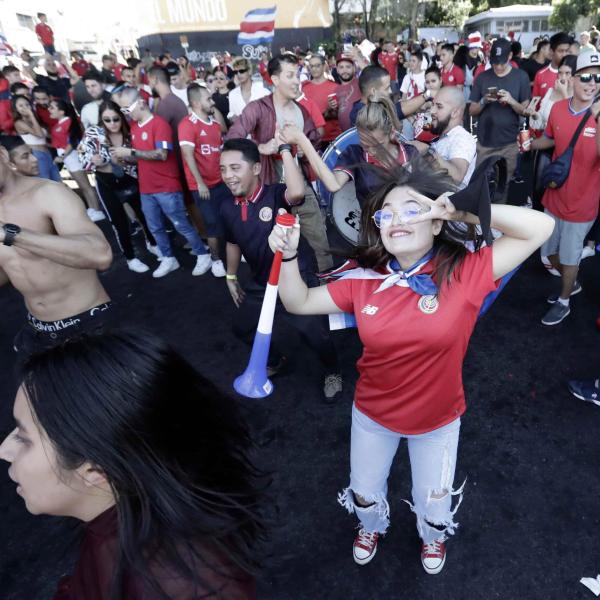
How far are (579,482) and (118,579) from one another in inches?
109

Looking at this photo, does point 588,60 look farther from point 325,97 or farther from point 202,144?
point 325,97

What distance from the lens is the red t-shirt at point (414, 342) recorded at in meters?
1.75

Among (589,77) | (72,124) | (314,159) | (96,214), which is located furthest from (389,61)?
(314,159)

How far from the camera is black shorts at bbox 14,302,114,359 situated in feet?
8.60

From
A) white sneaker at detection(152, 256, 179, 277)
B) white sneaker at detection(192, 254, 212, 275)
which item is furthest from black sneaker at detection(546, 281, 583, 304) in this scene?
white sneaker at detection(152, 256, 179, 277)

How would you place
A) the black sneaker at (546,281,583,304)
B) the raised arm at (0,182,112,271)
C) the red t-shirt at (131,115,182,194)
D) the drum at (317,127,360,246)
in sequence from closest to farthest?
the raised arm at (0,182,112,271), the drum at (317,127,360,246), the black sneaker at (546,281,583,304), the red t-shirt at (131,115,182,194)

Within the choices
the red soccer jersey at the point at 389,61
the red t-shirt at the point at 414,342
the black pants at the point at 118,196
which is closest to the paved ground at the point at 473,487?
the red t-shirt at the point at 414,342

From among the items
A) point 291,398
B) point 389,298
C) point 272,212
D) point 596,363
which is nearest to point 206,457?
point 389,298

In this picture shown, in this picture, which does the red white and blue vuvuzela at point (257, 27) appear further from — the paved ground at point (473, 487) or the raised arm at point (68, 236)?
the raised arm at point (68, 236)

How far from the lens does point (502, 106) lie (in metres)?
5.73

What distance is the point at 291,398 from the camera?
3.73 m

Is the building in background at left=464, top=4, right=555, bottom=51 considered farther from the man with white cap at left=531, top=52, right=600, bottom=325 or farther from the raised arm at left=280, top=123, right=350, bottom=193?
the raised arm at left=280, top=123, right=350, bottom=193

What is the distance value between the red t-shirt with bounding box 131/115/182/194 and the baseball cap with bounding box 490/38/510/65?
13.8 feet

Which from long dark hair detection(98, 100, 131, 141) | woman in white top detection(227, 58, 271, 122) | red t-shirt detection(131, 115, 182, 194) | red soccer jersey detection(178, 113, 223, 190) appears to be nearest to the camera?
A: red soccer jersey detection(178, 113, 223, 190)
